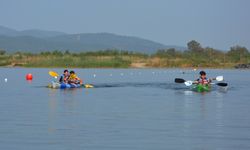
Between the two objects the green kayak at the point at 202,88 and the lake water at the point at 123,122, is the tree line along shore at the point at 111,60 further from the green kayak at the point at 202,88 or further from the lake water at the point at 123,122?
the lake water at the point at 123,122

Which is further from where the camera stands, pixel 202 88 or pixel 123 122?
pixel 202 88

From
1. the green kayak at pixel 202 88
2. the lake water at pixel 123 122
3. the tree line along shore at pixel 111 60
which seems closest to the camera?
the lake water at pixel 123 122

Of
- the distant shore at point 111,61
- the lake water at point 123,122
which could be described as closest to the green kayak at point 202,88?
the lake water at point 123,122

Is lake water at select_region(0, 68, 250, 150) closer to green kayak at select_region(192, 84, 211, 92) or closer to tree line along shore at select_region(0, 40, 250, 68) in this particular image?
green kayak at select_region(192, 84, 211, 92)

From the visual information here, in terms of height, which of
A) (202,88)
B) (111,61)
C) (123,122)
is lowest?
(123,122)

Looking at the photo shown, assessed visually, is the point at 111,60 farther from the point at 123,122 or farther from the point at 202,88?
the point at 123,122

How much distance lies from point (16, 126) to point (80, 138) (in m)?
3.31

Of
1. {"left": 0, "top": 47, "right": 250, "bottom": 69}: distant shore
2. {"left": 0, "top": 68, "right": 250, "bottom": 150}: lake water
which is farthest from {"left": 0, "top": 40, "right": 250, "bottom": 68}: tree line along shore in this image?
{"left": 0, "top": 68, "right": 250, "bottom": 150}: lake water

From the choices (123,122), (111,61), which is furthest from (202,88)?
(111,61)

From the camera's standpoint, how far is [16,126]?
2111 centimetres

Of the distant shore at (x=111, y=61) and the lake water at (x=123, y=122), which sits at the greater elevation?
the distant shore at (x=111, y=61)

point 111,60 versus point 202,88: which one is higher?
point 111,60

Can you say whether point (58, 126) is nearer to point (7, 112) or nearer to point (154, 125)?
point (154, 125)

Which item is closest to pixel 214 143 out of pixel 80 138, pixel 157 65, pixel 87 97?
pixel 80 138
